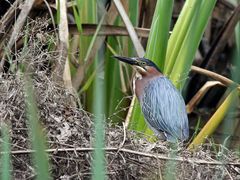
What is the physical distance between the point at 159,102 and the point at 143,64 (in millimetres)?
192

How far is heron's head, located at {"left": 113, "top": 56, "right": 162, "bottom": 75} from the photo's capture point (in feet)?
10.2

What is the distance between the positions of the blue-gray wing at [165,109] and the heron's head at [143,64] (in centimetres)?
5

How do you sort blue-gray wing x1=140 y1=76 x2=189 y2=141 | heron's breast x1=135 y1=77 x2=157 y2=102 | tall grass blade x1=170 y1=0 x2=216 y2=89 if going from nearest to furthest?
1. blue-gray wing x1=140 y1=76 x2=189 y2=141
2. tall grass blade x1=170 y1=0 x2=216 y2=89
3. heron's breast x1=135 y1=77 x2=157 y2=102

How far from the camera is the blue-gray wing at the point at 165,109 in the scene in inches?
113

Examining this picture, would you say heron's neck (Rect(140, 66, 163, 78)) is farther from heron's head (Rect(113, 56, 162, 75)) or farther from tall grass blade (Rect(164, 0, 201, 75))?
tall grass blade (Rect(164, 0, 201, 75))

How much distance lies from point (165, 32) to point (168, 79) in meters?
0.23

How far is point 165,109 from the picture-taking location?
305cm

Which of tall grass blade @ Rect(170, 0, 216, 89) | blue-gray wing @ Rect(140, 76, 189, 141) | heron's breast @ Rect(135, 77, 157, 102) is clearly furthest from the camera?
heron's breast @ Rect(135, 77, 157, 102)

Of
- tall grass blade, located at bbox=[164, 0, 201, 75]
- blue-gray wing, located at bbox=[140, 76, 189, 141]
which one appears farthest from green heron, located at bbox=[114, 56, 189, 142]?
tall grass blade, located at bbox=[164, 0, 201, 75]

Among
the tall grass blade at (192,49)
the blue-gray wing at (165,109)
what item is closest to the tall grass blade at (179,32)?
the tall grass blade at (192,49)

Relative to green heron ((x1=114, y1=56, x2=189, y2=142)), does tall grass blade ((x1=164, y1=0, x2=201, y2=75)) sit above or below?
above

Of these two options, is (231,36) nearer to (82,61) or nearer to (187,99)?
(187,99)

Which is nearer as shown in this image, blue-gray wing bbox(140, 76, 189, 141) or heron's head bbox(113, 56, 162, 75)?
blue-gray wing bbox(140, 76, 189, 141)

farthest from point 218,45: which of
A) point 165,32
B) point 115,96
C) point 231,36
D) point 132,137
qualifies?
point 132,137
